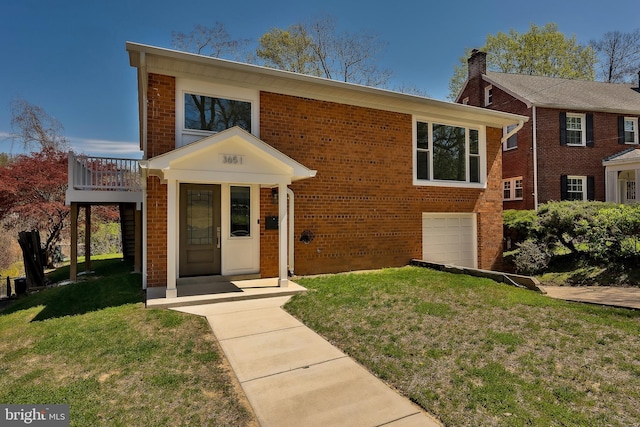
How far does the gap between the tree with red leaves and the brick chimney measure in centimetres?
2197

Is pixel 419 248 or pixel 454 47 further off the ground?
pixel 454 47

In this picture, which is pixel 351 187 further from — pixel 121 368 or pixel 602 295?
pixel 121 368

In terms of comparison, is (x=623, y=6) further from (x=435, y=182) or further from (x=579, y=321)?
(x=579, y=321)

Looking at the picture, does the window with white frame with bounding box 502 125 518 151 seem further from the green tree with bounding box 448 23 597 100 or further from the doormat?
the doormat

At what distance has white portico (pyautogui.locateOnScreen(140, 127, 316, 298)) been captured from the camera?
20.8 ft

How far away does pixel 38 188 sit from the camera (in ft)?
44.4

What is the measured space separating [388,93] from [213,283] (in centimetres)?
661

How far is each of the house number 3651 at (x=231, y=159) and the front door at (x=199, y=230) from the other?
1.33 m

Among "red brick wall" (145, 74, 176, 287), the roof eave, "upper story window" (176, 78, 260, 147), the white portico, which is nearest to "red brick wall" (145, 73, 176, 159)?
"red brick wall" (145, 74, 176, 287)

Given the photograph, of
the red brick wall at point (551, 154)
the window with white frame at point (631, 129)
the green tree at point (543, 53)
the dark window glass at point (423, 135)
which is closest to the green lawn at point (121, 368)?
the dark window glass at point (423, 135)

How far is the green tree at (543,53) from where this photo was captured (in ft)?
87.3

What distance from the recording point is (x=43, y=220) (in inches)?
591

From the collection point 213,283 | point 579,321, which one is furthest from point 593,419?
point 213,283

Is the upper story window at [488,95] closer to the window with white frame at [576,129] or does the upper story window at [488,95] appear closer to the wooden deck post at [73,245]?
the window with white frame at [576,129]
